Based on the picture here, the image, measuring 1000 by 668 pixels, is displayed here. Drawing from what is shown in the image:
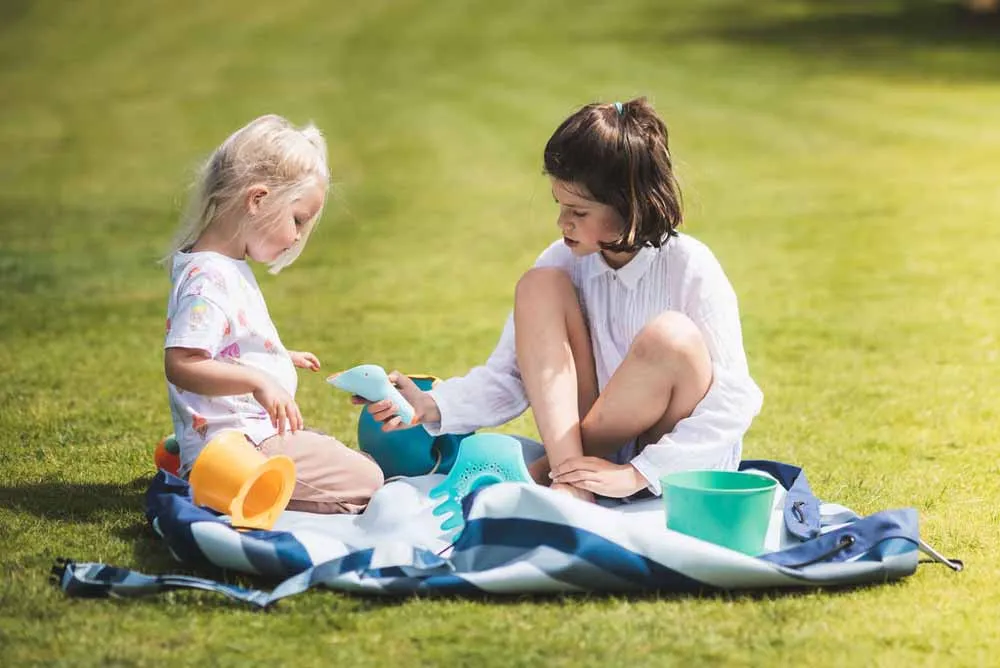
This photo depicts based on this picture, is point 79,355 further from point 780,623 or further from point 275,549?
point 780,623

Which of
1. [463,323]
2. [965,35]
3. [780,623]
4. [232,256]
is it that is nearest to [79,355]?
[463,323]

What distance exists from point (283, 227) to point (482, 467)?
0.82 m

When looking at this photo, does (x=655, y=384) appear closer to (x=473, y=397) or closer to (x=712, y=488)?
(x=712, y=488)

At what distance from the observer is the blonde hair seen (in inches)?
148

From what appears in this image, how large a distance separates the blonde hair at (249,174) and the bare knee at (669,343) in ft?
3.28

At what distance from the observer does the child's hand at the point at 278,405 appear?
3459 millimetres

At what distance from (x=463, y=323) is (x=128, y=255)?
2828 millimetres

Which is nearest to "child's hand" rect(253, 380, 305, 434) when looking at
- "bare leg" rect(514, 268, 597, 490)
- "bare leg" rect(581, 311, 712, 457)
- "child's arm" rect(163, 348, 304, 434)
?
"child's arm" rect(163, 348, 304, 434)

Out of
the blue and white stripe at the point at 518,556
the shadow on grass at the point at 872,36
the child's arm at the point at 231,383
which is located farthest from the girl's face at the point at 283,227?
the shadow on grass at the point at 872,36

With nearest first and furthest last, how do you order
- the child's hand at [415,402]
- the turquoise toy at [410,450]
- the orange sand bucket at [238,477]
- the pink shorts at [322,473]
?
the orange sand bucket at [238,477]
the pink shorts at [322,473]
the child's hand at [415,402]
the turquoise toy at [410,450]

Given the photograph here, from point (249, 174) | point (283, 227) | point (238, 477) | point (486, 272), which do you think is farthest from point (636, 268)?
point (486, 272)

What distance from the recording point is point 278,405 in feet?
11.4

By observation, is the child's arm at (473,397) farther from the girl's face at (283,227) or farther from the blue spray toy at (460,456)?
the girl's face at (283,227)

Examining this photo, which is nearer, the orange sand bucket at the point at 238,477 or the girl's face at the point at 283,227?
the orange sand bucket at the point at 238,477
